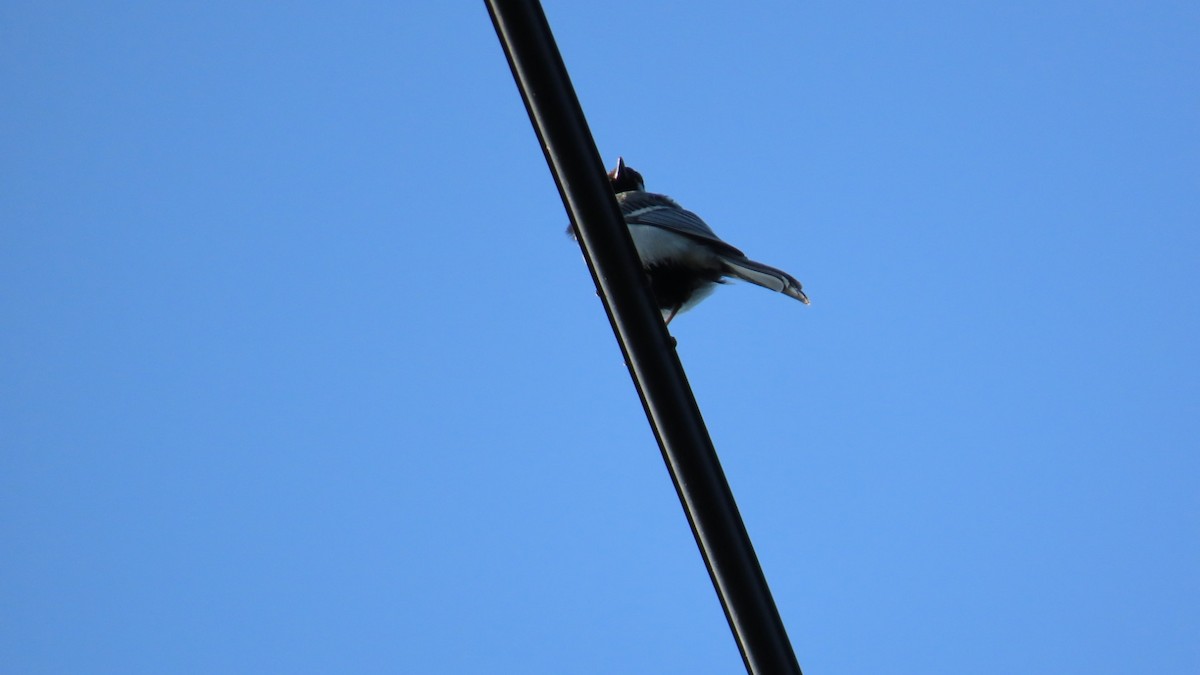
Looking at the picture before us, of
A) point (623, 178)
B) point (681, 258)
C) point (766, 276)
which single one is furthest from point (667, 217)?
point (623, 178)

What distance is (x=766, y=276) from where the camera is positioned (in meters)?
4.35

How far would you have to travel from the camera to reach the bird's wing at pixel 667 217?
472 cm

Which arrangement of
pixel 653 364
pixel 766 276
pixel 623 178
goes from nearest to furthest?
pixel 653 364
pixel 766 276
pixel 623 178

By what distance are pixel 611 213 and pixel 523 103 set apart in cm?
29

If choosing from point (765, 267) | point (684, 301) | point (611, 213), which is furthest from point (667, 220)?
point (611, 213)

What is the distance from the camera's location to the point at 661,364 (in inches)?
84.4

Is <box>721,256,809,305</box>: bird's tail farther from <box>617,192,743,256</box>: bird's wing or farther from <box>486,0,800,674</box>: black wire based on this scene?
<box>486,0,800,674</box>: black wire

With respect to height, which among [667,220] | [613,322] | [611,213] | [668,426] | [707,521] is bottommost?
[707,521]

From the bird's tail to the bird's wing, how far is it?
81mm

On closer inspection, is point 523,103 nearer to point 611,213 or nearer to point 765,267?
point 611,213

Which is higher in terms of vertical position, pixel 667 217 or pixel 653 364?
pixel 667 217

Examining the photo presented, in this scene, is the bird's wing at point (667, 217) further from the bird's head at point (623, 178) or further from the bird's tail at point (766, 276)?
the bird's head at point (623, 178)

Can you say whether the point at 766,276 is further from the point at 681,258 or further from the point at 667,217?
the point at 667,217

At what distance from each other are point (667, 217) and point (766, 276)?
0.85m
